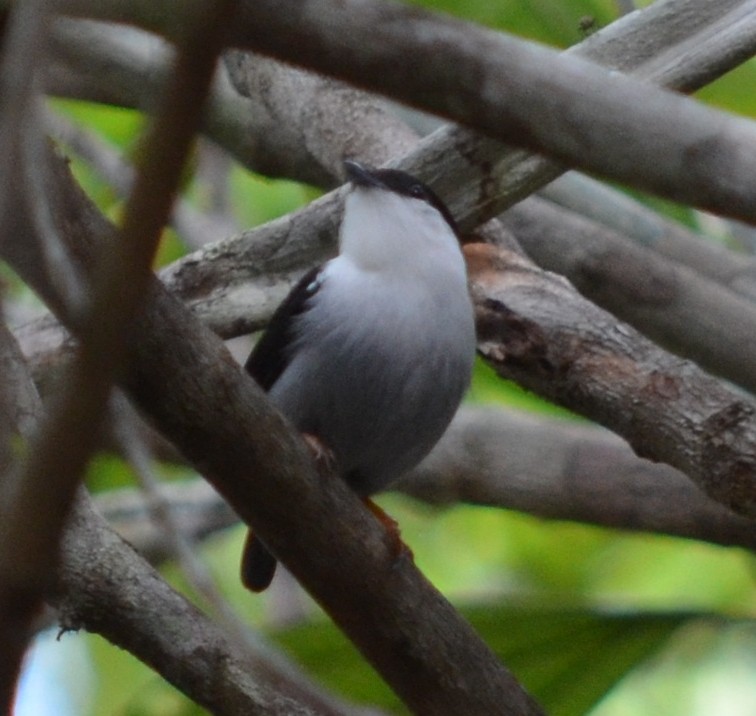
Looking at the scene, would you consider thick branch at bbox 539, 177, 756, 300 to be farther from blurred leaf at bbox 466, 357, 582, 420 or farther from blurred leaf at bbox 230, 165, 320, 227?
blurred leaf at bbox 230, 165, 320, 227

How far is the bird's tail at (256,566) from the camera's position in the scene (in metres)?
4.56

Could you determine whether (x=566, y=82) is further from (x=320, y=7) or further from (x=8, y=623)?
(x=8, y=623)

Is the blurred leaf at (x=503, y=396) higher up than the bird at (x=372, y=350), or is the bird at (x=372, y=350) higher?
the bird at (x=372, y=350)

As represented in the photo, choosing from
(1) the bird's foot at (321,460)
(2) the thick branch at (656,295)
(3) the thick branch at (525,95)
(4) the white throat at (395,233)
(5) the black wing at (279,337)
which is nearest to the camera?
(3) the thick branch at (525,95)

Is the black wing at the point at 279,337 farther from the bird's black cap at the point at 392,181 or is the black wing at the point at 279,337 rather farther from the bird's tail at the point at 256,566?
the bird's tail at the point at 256,566

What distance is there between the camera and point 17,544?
1.44 metres

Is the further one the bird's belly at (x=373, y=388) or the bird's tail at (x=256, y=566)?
the bird's tail at (x=256, y=566)

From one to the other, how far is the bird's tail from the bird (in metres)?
0.02

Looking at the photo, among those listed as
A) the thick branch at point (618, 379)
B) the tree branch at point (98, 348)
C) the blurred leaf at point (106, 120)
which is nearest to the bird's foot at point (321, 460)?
the thick branch at point (618, 379)

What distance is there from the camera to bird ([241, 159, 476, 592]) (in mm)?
4109

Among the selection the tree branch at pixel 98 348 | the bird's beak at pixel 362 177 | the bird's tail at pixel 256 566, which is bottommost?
the bird's tail at pixel 256 566

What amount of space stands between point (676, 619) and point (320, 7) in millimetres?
3781

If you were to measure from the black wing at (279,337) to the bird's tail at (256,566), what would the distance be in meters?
0.57

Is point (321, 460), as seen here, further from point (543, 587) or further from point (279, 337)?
point (543, 587)
